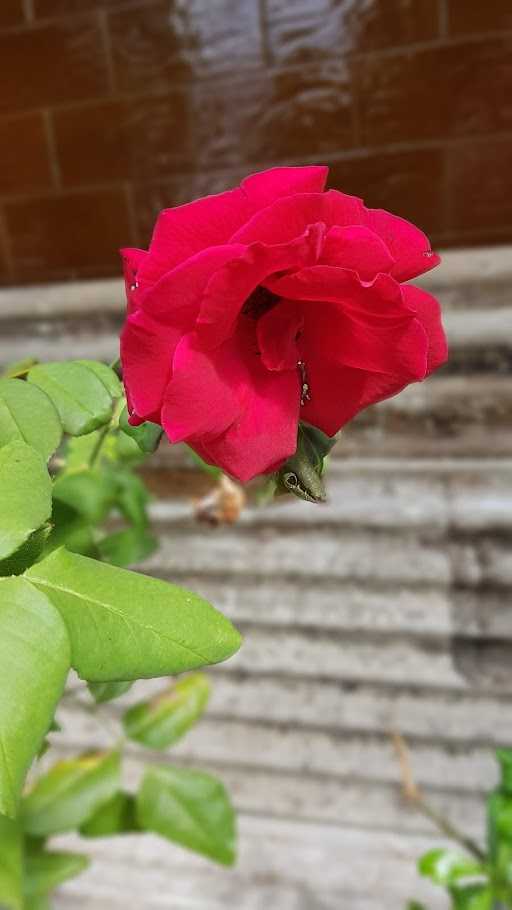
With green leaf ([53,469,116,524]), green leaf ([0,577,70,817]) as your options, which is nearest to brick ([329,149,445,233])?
green leaf ([53,469,116,524])

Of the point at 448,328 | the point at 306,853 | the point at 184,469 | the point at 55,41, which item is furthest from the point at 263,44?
the point at 306,853

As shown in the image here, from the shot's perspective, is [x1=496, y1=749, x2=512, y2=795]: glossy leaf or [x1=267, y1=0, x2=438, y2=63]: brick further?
[x1=267, y1=0, x2=438, y2=63]: brick

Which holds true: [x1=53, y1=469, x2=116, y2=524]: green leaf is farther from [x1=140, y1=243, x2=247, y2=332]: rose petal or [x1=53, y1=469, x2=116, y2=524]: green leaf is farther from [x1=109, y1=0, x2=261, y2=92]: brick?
[x1=109, y1=0, x2=261, y2=92]: brick

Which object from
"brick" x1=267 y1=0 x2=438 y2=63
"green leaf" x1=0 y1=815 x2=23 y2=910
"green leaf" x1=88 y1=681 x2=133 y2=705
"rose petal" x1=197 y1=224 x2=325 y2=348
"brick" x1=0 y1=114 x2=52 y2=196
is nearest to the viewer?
"rose petal" x1=197 y1=224 x2=325 y2=348

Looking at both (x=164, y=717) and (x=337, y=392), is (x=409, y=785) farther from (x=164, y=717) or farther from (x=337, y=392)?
(x=337, y=392)

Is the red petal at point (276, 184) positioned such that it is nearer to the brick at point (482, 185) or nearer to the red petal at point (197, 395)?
the red petal at point (197, 395)

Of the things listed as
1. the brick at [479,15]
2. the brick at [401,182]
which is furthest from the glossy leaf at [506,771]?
the brick at [479,15]


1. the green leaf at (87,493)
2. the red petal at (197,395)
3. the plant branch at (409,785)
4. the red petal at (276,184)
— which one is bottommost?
the plant branch at (409,785)
